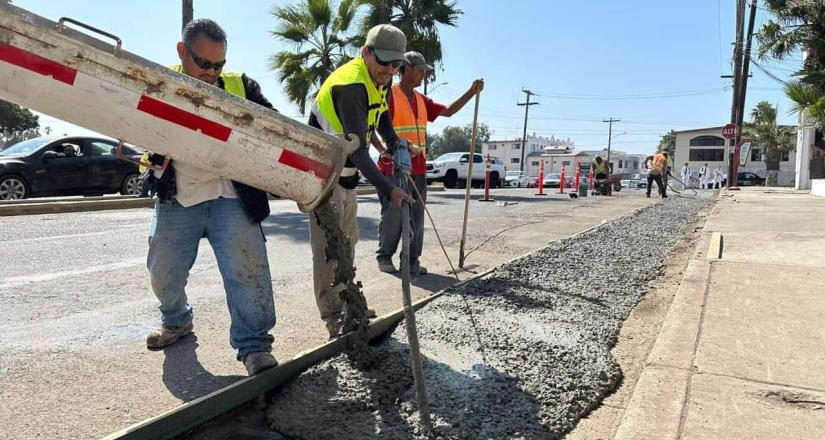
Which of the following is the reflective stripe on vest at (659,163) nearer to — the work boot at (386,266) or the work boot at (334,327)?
the work boot at (386,266)

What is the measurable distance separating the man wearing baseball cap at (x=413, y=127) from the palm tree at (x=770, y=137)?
52.3 metres

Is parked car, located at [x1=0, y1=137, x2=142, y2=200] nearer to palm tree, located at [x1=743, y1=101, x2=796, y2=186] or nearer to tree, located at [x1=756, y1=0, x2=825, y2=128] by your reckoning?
tree, located at [x1=756, y1=0, x2=825, y2=128]

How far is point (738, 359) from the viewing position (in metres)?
3.06

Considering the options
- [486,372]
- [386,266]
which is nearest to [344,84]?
[486,372]

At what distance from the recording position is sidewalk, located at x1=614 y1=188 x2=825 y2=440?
2393 mm

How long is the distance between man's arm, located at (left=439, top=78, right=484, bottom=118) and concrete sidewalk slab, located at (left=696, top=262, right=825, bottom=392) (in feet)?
8.30

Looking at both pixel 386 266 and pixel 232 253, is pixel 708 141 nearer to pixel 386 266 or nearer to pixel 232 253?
pixel 386 266

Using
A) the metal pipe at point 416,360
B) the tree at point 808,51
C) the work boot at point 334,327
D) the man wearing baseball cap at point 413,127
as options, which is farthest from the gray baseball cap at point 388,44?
the tree at point 808,51

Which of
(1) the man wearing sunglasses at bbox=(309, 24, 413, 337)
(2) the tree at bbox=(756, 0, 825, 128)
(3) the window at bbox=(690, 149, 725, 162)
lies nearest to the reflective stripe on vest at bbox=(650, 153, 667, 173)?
(2) the tree at bbox=(756, 0, 825, 128)

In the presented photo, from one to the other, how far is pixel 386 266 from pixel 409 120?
55.7 inches

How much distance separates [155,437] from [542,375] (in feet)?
5.63

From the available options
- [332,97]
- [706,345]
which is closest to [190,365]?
[332,97]

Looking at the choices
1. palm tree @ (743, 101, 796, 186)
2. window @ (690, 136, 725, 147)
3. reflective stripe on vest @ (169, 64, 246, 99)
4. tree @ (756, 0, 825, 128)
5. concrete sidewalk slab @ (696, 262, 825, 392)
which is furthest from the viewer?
window @ (690, 136, 725, 147)

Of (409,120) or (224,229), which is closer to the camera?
(224,229)
